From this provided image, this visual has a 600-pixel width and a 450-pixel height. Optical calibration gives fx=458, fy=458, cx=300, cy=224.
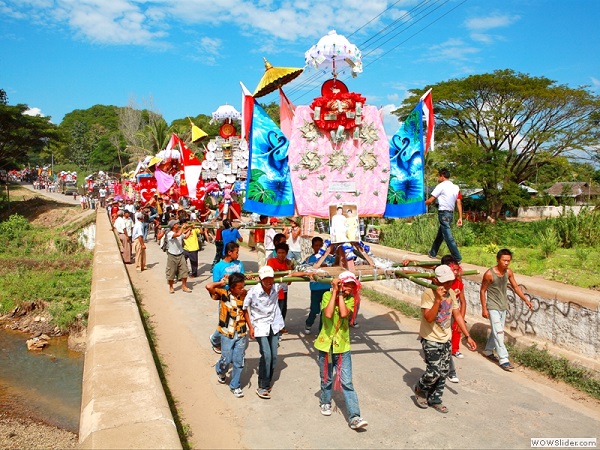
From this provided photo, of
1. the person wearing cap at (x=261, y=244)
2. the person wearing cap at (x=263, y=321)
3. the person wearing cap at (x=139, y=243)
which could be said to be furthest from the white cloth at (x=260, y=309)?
the person wearing cap at (x=139, y=243)

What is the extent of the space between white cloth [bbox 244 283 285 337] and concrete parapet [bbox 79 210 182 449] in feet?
4.02

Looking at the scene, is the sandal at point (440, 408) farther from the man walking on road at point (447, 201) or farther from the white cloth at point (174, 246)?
the white cloth at point (174, 246)

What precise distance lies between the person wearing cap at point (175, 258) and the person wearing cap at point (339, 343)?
246 inches

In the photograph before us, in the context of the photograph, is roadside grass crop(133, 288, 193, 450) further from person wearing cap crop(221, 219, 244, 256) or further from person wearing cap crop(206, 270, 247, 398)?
person wearing cap crop(221, 219, 244, 256)

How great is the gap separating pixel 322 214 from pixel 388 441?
2.99 metres

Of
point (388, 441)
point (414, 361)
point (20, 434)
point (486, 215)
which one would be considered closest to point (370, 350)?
point (414, 361)

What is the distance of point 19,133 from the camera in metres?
30.5

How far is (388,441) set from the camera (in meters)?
4.45

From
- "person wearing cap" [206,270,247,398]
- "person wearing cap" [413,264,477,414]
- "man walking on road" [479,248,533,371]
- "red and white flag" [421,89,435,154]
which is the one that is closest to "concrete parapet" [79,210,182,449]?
"person wearing cap" [206,270,247,398]

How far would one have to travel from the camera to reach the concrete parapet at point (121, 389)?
3844mm

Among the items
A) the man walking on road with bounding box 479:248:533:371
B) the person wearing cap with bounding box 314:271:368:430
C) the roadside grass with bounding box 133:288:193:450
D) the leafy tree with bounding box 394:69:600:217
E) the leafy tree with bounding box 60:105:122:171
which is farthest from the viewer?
the leafy tree with bounding box 60:105:122:171

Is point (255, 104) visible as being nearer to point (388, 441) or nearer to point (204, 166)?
point (388, 441)

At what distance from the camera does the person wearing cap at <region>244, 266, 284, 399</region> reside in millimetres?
5312

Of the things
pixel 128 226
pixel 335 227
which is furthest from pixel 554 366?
pixel 128 226
